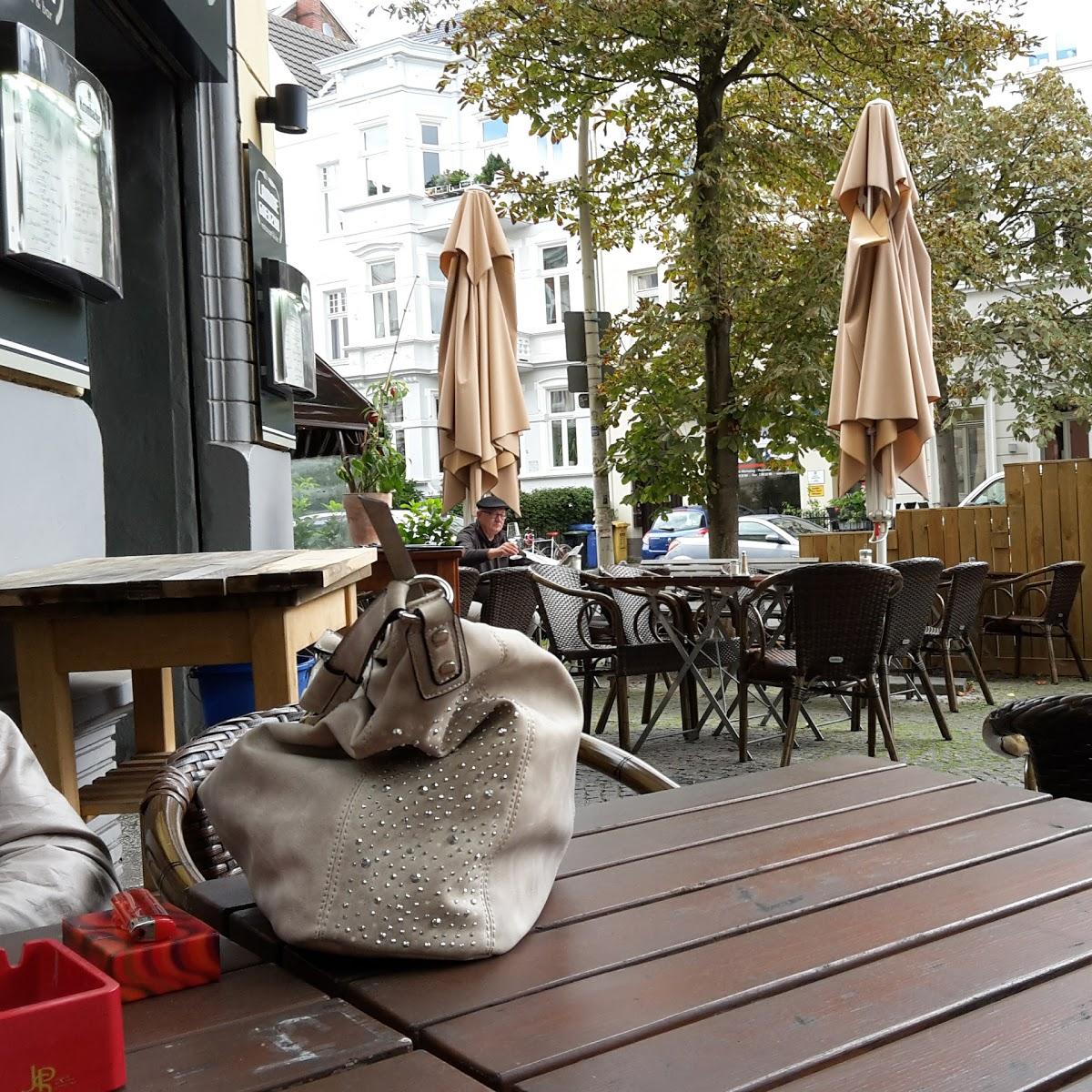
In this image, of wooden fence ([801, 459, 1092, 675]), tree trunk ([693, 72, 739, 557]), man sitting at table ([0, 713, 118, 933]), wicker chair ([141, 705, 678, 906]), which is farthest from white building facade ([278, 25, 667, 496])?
man sitting at table ([0, 713, 118, 933])

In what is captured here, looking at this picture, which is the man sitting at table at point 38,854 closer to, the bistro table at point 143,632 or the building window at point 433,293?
the bistro table at point 143,632

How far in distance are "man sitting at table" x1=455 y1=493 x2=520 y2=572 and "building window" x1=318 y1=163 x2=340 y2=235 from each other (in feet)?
103

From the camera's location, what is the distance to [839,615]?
234 inches

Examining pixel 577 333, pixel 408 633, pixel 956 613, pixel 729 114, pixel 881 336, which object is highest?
pixel 729 114

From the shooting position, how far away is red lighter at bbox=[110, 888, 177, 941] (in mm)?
1084

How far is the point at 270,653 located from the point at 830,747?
14.7 feet

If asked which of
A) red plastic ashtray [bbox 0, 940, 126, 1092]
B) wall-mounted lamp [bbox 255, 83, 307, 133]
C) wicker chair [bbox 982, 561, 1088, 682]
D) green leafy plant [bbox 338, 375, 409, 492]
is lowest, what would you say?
wicker chair [bbox 982, 561, 1088, 682]

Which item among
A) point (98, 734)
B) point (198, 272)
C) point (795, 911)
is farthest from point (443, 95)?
point (795, 911)

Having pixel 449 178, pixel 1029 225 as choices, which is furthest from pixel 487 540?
pixel 449 178

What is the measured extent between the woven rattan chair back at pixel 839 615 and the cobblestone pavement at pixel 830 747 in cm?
49

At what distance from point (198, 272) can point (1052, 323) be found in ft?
56.7

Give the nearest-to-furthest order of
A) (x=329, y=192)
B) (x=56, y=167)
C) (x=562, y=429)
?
(x=56, y=167)
(x=562, y=429)
(x=329, y=192)

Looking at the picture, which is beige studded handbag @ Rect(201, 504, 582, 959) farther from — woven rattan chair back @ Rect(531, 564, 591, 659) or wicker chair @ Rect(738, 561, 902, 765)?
woven rattan chair back @ Rect(531, 564, 591, 659)

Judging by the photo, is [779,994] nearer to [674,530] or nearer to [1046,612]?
[1046,612]
